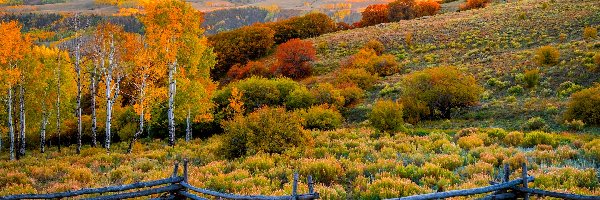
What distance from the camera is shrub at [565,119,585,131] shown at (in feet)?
71.8

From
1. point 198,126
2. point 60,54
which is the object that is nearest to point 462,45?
point 198,126

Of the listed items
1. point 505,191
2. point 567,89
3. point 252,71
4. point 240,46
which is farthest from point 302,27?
point 505,191

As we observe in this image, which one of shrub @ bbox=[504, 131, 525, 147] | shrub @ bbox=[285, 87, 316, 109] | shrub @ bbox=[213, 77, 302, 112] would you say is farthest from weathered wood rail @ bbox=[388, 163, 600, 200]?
shrub @ bbox=[213, 77, 302, 112]

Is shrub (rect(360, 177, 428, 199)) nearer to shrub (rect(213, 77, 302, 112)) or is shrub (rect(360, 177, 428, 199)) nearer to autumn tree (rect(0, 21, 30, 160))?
autumn tree (rect(0, 21, 30, 160))

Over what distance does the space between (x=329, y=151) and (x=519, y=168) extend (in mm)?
6837

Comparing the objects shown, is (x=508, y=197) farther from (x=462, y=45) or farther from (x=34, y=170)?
(x=462, y=45)

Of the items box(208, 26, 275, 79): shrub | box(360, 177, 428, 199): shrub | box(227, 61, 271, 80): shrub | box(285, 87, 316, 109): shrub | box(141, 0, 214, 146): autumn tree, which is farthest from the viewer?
box(208, 26, 275, 79): shrub

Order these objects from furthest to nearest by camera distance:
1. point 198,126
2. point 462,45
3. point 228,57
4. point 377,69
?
point 228,57
point 462,45
point 377,69
point 198,126

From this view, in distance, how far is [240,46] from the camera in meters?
67.1

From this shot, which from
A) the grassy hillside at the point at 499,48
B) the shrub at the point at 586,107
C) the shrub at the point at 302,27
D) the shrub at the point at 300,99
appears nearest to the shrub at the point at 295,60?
the grassy hillside at the point at 499,48

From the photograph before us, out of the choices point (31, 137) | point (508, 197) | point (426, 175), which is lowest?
point (31, 137)

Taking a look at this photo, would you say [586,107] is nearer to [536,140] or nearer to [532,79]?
[536,140]

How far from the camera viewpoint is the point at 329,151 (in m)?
16.6

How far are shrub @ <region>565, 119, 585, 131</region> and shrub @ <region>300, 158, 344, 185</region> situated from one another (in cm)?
1595
